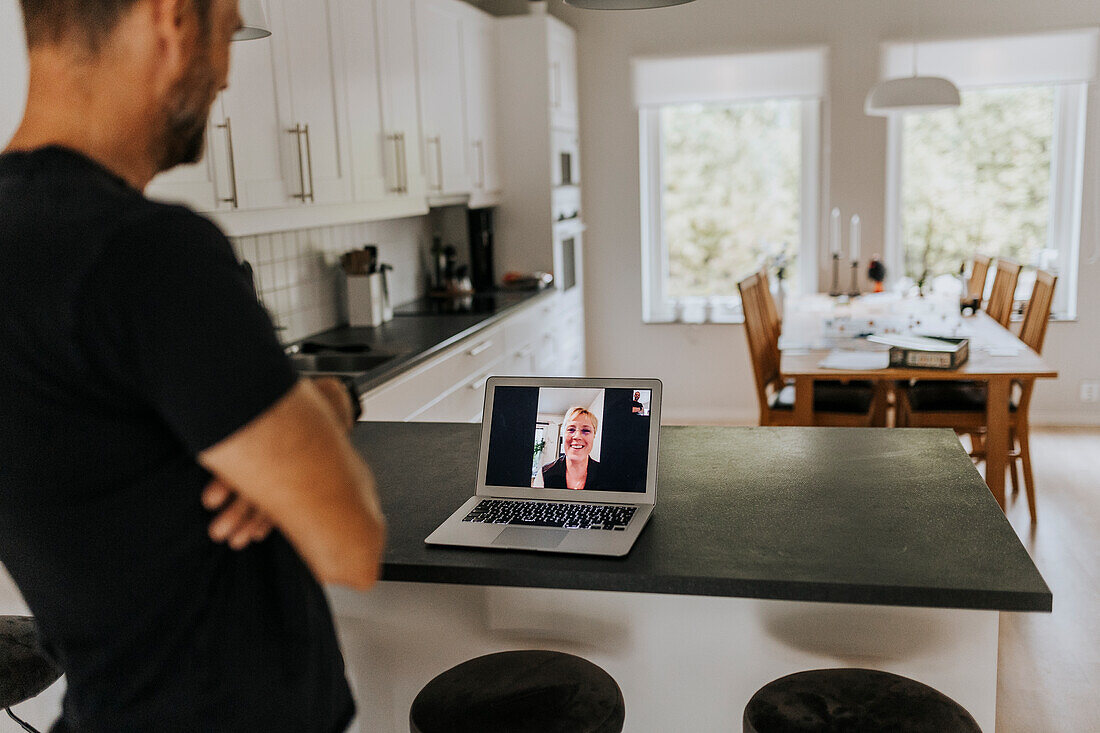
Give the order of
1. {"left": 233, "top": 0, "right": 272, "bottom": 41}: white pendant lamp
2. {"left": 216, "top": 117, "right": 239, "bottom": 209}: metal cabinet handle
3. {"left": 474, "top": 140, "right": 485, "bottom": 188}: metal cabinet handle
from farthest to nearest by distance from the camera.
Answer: {"left": 474, "top": 140, "right": 485, "bottom": 188}: metal cabinet handle → {"left": 216, "top": 117, "right": 239, "bottom": 209}: metal cabinet handle → {"left": 233, "top": 0, "right": 272, "bottom": 41}: white pendant lamp

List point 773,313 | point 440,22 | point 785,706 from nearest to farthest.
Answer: point 785,706 < point 440,22 < point 773,313

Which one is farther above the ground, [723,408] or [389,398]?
[389,398]

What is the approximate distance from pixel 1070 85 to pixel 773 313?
213 cm

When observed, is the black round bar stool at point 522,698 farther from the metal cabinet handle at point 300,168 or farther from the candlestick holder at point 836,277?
the candlestick holder at point 836,277

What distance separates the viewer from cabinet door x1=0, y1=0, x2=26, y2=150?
196cm

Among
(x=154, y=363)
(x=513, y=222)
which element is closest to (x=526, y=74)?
(x=513, y=222)

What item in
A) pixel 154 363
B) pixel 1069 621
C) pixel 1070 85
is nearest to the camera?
pixel 154 363

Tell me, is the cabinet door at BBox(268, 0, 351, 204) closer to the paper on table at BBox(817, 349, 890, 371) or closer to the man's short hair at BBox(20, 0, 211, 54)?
the paper on table at BBox(817, 349, 890, 371)

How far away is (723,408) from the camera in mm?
5711

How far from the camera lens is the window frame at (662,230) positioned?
5.40 m

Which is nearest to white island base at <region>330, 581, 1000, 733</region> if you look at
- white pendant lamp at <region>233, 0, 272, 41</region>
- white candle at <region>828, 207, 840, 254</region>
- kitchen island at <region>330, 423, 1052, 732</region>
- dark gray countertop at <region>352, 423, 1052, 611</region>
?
kitchen island at <region>330, 423, 1052, 732</region>

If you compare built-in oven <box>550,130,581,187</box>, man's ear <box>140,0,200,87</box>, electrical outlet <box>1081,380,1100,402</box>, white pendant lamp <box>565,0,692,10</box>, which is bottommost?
electrical outlet <box>1081,380,1100,402</box>

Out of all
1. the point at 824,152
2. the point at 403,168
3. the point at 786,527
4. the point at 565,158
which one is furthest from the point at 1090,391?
the point at 786,527

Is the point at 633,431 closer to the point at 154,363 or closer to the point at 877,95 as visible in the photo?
the point at 154,363
